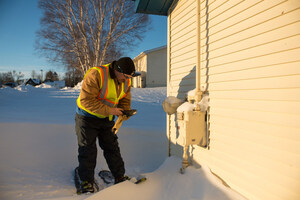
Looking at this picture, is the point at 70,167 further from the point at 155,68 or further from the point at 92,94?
the point at 155,68

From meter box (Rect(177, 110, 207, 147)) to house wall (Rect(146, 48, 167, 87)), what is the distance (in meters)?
16.5

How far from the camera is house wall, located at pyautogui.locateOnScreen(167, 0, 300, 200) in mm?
1781

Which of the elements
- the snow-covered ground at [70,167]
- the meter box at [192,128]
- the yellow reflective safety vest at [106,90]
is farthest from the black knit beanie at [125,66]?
the snow-covered ground at [70,167]

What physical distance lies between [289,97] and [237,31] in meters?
1.01

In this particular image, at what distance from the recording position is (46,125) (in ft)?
16.5

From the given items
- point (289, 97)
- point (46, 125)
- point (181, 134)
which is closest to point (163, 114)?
point (46, 125)

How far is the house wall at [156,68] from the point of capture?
19.4 m

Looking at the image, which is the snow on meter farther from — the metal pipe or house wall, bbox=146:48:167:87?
house wall, bbox=146:48:167:87

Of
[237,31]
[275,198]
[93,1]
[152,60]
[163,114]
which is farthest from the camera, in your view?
[152,60]

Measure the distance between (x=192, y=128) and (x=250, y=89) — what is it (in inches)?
37.8

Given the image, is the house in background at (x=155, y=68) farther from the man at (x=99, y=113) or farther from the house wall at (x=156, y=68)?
the man at (x=99, y=113)

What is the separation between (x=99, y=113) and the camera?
2.76 m

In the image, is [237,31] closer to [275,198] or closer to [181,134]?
[181,134]

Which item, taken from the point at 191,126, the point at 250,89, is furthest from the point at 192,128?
the point at 250,89
